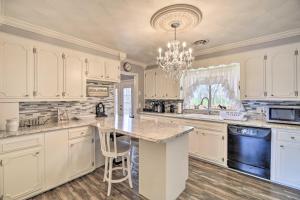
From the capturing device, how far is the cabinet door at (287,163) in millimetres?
2344

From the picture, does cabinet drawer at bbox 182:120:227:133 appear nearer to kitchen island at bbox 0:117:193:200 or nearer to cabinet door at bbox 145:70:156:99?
kitchen island at bbox 0:117:193:200

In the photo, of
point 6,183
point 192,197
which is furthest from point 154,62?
point 6,183

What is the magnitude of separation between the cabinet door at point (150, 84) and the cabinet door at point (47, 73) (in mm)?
2623

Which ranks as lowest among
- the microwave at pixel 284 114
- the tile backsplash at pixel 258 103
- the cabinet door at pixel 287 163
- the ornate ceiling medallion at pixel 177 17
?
the cabinet door at pixel 287 163

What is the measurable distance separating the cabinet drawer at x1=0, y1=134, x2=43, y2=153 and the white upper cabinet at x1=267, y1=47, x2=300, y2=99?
12.6ft

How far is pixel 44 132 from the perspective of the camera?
225 centimetres

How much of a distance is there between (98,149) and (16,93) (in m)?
1.58

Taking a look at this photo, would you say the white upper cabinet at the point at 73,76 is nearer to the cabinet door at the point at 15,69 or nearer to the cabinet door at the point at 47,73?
the cabinet door at the point at 47,73

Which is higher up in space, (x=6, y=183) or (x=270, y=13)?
(x=270, y=13)

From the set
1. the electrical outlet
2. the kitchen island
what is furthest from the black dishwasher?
the kitchen island

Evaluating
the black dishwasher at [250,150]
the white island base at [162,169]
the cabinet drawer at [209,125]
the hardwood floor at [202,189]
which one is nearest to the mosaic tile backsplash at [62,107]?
the hardwood floor at [202,189]

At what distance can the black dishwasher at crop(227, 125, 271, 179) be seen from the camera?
102 inches

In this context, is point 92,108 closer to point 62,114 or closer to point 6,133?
point 62,114

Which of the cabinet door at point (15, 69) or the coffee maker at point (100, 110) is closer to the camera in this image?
the cabinet door at point (15, 69)
